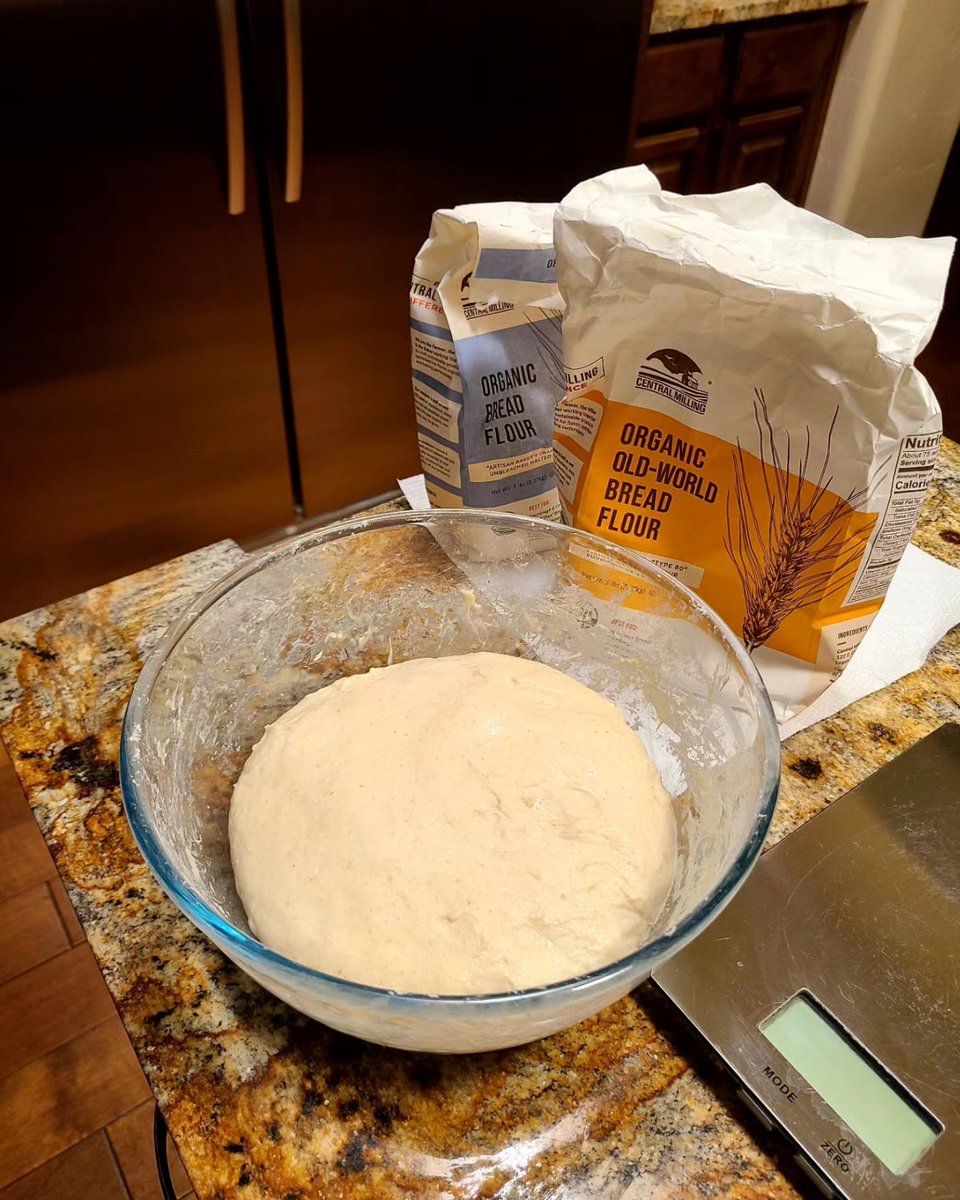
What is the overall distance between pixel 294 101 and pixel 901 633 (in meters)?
1.18

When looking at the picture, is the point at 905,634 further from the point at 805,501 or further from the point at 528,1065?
the point at 528,1065

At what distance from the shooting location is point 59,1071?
121 centimetres

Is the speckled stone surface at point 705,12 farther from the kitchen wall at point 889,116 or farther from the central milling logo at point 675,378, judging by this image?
the central milling logo at point 675,378

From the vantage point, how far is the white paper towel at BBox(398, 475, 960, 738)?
0.72m

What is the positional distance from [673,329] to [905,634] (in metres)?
0.35

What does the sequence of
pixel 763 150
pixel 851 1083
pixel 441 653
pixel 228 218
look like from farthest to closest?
pixel 763 150 → pixel 228 218 → pixel 441 653 → pixel 851 1083

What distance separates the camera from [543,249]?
711mm

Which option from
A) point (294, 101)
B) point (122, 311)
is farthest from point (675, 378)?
point (122, 311)

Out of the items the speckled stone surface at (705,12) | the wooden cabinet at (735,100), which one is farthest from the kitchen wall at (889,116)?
the speckled stone surface at (705,12)

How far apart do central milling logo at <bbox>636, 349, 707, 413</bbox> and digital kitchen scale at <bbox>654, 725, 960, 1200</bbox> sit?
302 millimetres

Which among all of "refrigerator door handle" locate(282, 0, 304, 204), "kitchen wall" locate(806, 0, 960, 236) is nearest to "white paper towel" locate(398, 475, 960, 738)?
"refrigerator door handle" locate(282, 0, 304, 204)

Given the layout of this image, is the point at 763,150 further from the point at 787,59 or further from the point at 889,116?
the point at 889,116

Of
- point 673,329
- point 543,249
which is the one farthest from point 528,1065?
point 543,249

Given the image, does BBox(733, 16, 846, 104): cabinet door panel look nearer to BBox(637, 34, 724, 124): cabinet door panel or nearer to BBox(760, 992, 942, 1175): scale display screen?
BBox(637, 34, 724, 124): cabinet door panel
